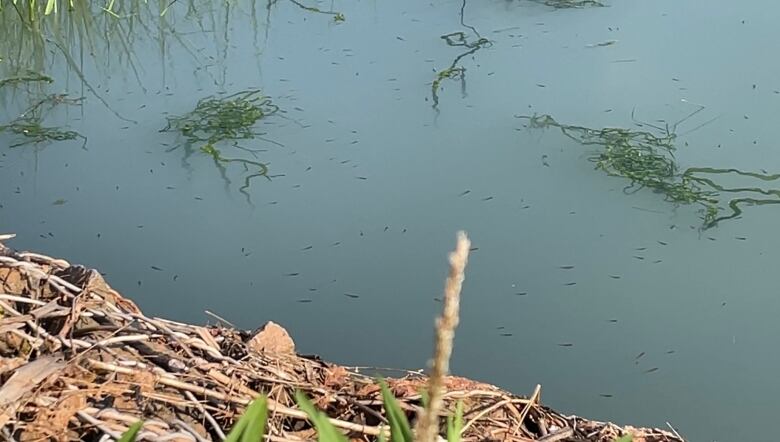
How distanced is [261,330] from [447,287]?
954 mm

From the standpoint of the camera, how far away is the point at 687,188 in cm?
197

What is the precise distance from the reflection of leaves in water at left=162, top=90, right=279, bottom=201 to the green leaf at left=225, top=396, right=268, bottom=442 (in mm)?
1730

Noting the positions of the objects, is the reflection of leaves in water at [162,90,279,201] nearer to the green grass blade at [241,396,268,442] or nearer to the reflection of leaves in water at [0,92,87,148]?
the reflection of leaves in water at [0,92,87,148]

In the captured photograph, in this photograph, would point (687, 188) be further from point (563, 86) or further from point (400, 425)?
point (400, 425)

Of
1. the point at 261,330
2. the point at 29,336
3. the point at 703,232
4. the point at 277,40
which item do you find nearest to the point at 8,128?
the point at 277,40

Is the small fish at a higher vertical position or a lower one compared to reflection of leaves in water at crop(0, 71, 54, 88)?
higher

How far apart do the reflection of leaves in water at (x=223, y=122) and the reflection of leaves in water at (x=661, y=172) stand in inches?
32.1

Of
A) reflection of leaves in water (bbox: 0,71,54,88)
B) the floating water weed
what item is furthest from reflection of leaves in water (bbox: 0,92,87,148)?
the floating water weed

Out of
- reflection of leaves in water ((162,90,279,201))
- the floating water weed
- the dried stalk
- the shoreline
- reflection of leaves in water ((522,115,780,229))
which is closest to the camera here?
the dried stalk

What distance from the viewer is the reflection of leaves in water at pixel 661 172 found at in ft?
6.29

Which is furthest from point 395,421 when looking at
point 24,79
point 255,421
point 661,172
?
point 24,79

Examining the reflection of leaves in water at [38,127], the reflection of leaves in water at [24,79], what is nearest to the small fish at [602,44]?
the reflection of leaves in water at [38,127]

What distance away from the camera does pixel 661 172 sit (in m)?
2.04

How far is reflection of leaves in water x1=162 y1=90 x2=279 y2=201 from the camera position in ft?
7.42
